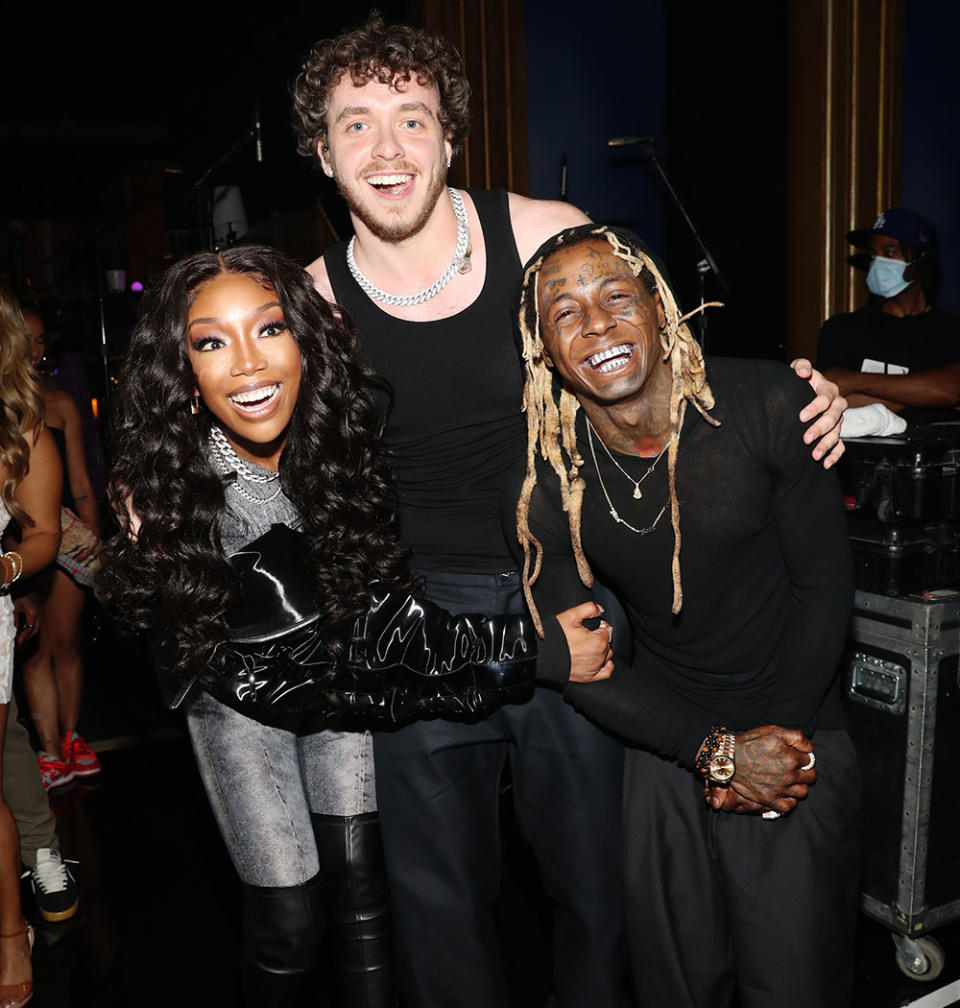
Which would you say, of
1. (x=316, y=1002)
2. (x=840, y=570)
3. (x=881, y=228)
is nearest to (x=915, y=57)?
(x=881, y=228)

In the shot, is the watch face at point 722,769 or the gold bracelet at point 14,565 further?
the gold bracelet at point 14,565

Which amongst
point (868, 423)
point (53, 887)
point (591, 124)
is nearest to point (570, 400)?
point (868, 423)

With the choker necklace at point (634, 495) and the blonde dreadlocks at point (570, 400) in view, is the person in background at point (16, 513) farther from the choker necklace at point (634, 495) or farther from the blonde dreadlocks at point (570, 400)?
the choker necklace at point (634, 495)

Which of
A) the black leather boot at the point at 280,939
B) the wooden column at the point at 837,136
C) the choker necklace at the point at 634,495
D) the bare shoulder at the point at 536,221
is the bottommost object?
the black leather boot at the point at 280,939

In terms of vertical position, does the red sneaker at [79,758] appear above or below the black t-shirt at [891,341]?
below

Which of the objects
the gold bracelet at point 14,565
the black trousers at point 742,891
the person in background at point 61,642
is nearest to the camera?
the black trousers at point 742,891

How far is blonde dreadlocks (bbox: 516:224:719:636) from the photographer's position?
183 centimetres

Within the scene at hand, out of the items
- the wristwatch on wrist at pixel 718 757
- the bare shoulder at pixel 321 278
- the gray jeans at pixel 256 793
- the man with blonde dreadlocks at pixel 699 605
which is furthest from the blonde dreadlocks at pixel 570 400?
the gray jeans at pixel 256 793

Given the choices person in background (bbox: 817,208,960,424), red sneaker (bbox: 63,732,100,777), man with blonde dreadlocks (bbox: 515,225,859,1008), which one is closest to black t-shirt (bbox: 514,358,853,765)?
man with blonde dreadlocks (bbox: 515,225,859,1008)

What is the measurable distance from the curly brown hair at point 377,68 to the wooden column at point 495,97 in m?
4.02

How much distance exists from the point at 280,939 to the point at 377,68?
1728 millimetres

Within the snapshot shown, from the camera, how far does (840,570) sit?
1.86m

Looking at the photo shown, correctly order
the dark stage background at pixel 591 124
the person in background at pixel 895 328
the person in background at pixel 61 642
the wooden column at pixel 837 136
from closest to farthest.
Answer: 1. the person in background at pixel 895 328
2. the person in background at pixel 61 642
3. the wooden column at pixel 837 136
4. the dark stage background at pixel 591 124

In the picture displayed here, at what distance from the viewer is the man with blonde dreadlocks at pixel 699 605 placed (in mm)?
1812
